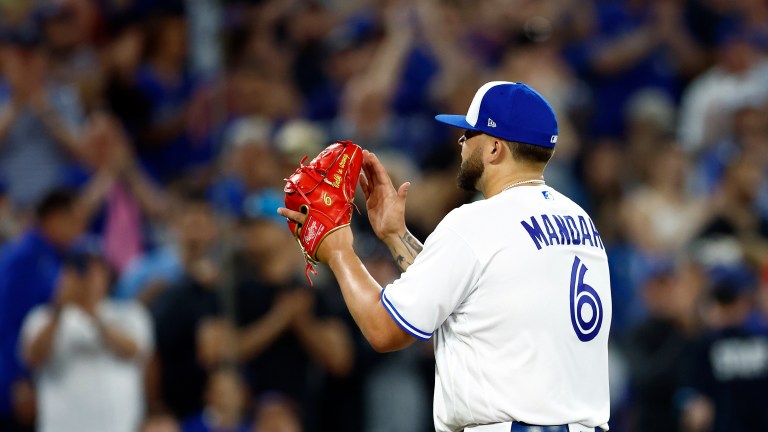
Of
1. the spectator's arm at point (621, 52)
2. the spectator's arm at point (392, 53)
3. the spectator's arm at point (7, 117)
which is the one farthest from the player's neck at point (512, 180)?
the spectator's arm at point (621, 52)

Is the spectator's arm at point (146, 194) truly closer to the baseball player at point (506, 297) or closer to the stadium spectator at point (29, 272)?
the stadium spectator at point (29, 272)

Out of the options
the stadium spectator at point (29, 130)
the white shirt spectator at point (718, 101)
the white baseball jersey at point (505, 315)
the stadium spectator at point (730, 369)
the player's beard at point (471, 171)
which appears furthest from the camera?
the white shirt spectator at point (718, 101)

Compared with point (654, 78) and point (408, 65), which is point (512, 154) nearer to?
point (408, 65)

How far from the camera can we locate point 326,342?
8.23 m

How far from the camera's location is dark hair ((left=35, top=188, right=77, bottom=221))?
779 cm

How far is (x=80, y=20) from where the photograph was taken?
31.1ft

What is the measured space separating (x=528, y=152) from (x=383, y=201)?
0.61m

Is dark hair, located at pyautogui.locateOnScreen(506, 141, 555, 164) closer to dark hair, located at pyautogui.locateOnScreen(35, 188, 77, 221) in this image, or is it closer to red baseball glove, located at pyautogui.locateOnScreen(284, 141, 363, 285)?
red baseball glove, located at pyautogui.locateOnScreen(284, 141, 363, 285)

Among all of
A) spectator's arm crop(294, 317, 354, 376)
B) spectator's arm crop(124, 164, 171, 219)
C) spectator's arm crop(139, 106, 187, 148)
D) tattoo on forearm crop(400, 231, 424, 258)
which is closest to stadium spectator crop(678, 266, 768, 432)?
spectator's arm crop(294, 317, 354, 376)

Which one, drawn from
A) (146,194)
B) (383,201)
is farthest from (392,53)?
(383,201)

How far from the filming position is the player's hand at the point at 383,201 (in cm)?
472

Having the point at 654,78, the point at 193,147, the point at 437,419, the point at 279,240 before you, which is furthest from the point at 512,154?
the point at 654,78

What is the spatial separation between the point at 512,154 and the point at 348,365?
166 inches

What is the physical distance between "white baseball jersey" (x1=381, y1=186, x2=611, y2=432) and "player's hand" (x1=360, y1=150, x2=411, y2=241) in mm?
474
